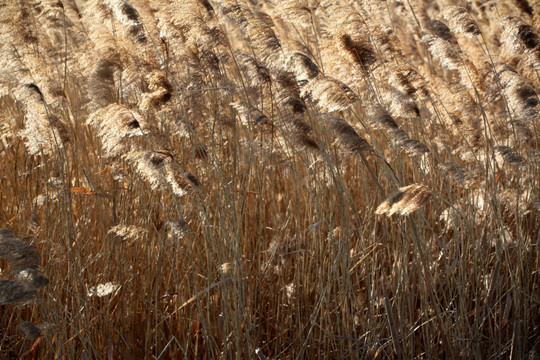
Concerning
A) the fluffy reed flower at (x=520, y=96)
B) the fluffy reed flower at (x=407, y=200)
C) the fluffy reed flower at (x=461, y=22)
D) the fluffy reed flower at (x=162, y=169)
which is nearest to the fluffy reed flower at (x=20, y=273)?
the fluffy reed flower at (x=162, y=169)

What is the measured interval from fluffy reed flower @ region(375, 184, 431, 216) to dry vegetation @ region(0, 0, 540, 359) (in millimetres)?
230

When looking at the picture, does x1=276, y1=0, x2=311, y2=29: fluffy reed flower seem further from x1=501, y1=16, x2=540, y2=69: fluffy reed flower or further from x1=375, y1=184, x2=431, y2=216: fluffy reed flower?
x1=375, y1=184, x2=431, y2=216: fluffy reed flower

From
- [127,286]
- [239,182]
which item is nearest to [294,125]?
[239,182]

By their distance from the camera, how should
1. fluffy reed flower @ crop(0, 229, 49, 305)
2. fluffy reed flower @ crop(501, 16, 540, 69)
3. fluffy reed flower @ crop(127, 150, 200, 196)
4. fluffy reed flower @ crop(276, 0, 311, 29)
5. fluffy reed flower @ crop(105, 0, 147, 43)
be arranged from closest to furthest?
fluffy reed flower @ crop(0, 229, 49, 305) → fluffy reed flower @ crop(127, 150, 200, 196) → fluffy reed flower @ crop(105, 0, 147, 43) → fluffy reed flower @ crop(501, 16, 540, 69) → fluffy reed flower @ crop(276, 0, 311, 29)

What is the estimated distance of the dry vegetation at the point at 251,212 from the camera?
2.07 meters

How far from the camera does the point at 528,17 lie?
3.35 m

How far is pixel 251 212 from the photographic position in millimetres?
2938

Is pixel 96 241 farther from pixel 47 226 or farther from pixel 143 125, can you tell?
pixel 143 125

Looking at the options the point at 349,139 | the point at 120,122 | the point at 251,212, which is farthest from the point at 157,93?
the point at 251,212

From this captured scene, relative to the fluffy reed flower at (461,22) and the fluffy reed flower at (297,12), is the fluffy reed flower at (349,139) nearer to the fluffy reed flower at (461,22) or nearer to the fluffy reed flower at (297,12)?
the fluffy reed flower at (297,12)

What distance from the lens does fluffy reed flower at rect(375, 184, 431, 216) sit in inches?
61.7

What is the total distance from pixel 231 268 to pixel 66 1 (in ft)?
11.2

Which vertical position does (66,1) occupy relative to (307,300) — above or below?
above

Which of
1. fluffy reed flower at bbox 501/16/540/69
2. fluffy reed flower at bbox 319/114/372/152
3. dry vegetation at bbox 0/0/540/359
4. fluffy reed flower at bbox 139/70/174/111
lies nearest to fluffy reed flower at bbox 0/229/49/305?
dry vegetation at bbox 0/0/540/359
